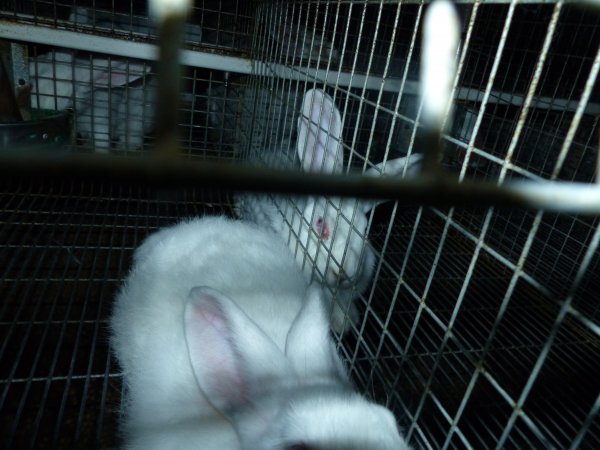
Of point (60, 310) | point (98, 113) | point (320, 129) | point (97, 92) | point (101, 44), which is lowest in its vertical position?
point (60, 310)

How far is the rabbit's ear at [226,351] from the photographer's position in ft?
2.69

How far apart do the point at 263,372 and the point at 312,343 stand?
118 mm

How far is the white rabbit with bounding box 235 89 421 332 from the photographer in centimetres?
127

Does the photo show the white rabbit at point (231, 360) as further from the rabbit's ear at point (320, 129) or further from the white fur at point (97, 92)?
the white fur at point (97, 92)

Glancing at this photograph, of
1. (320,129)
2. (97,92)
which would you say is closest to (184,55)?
(97,92)

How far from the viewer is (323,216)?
1.30m

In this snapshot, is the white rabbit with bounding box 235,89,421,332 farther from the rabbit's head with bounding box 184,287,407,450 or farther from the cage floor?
the rabbit's head with bounding box 184,287,407,450

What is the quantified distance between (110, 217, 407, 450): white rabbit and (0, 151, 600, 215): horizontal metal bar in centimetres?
54

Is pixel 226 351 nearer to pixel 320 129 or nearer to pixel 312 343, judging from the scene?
pixel 312 343

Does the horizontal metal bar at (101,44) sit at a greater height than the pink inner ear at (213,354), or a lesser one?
greater

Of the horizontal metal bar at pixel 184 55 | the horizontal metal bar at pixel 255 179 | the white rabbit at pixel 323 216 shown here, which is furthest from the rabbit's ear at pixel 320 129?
the horizontal metal bar at pixel 255 179

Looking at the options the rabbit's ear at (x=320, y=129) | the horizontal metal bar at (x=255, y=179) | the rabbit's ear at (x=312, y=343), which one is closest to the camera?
the horizontal metal bar at (x=255, y=179)

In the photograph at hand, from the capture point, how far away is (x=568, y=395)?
52.7 inches

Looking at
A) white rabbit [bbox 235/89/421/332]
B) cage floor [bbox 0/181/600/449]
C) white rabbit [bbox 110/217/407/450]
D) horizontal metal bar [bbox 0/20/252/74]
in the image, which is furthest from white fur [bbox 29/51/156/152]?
white rabbit [bbox 110/217/407/450]
